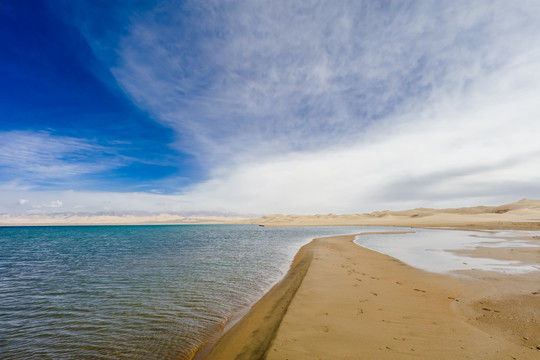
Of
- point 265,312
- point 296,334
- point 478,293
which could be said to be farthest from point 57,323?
point 478,293

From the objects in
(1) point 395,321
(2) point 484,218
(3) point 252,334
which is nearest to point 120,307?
(3) point 252,334

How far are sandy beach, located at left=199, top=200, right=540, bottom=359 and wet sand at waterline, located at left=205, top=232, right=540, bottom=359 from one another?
0.02 metres

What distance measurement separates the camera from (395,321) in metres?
6.32

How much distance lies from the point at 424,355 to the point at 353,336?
54.6 inches

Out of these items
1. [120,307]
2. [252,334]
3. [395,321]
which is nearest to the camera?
[395,321]

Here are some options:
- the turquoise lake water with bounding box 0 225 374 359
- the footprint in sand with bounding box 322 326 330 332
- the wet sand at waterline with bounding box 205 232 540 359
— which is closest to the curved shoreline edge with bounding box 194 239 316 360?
the wet sand at waterline with bounding box 205 232 540 359

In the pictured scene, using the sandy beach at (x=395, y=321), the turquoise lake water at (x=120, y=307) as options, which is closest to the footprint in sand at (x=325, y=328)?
the sandy beach at (x=395, y=321)

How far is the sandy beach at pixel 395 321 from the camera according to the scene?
4828 mm

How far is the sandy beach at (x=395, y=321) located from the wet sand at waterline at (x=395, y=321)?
19 millimetres

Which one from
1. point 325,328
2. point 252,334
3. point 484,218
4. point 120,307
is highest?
point 484,218

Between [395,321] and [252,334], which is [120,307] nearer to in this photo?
[252,334]

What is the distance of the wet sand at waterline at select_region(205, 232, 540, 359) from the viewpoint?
15.8 feet

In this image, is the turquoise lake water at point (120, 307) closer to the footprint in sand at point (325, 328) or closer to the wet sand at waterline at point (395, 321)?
the wet sand at waterline at point (395, 321)

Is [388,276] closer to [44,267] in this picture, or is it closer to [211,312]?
[211,312]
